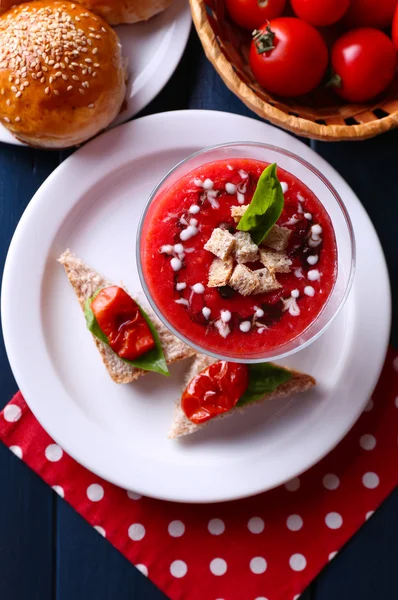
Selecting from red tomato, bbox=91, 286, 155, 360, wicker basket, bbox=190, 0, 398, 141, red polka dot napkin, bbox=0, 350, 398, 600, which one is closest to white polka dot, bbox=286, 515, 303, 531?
red polka dot napkin, bbox=0, 350, 398, 600

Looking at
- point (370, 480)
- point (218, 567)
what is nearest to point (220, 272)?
point (370, 480)

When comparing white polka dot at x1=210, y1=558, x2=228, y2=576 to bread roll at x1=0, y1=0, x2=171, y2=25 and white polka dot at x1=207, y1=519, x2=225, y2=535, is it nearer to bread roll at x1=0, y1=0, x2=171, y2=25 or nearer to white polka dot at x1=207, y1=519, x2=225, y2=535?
white polka dot at x1=207, y1=519, x2=225, y2=535

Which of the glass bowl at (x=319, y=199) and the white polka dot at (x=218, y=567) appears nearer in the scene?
the glass bowl at (x=319, y=199)

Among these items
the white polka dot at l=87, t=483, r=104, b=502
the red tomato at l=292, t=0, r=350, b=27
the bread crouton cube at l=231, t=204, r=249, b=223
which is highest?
the red tomato at l=292, t=0, r=350, b=27

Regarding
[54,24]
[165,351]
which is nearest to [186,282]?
[165,351]

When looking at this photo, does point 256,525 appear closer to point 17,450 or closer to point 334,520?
point 334,520

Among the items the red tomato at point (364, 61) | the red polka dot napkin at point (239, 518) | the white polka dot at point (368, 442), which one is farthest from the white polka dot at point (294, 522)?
the red tomato at point (364, 61)

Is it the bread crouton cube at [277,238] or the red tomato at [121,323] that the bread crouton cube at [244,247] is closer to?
the bread crouton cube at [277,238]
